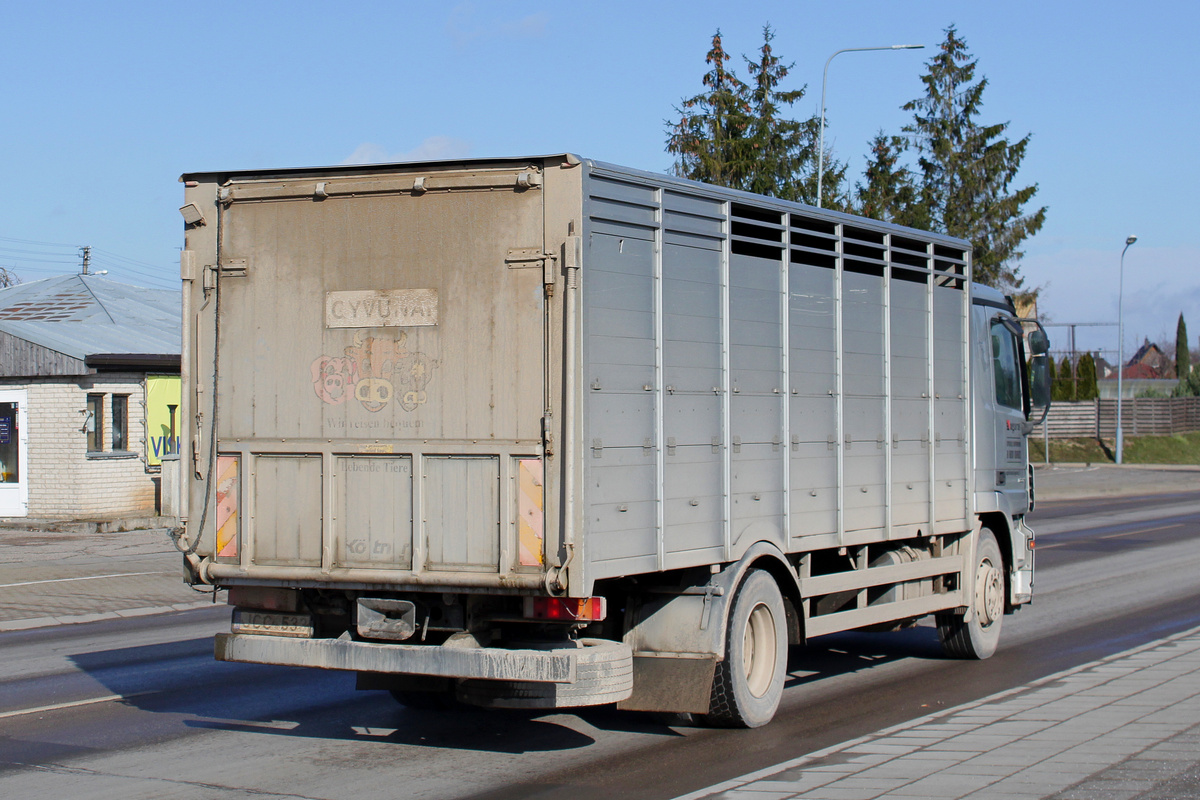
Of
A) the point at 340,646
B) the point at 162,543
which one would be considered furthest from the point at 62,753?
the point at 162,543

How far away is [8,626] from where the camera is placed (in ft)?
43.7

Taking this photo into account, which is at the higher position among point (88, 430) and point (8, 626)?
point (88, 430)

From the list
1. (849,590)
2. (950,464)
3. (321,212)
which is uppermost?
(321,212)

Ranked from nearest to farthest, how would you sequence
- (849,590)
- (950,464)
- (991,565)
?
(849,590)
(950,464)
(991,565)

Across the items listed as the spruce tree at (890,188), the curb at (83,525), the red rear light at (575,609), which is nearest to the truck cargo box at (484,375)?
the red rear light at (575,609)

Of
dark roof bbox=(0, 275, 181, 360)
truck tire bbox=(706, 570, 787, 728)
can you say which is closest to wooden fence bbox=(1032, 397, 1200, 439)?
dark roof bbox=(0, 275, 181, 360)

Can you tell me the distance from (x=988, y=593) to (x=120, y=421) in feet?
61.9

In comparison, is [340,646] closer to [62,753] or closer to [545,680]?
[545,680]

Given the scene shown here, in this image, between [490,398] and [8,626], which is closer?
[490,398]

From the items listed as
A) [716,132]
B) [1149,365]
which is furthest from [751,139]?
[1149,365]

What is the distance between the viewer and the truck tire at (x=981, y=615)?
10.8m

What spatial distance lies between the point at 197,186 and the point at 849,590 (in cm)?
503

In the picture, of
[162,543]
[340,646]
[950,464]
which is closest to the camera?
[340,646]

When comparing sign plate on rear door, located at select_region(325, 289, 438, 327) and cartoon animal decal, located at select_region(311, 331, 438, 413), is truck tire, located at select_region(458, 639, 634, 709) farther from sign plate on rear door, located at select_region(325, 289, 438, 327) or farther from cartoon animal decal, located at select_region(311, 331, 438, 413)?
sign plate on rear door, located at select_region(325, 289, 438, 327)
